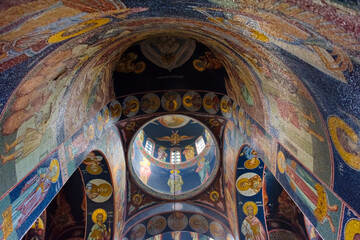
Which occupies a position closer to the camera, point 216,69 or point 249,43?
point 249,43

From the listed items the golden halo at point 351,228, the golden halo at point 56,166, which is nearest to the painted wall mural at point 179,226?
the golden halo at point 56,166

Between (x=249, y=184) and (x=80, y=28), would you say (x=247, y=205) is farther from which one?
(x=80, y=28)

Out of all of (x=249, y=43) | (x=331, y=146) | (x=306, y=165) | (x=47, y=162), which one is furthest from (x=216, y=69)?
(x=47, y=162)

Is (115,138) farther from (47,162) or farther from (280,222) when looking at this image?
(280,222)

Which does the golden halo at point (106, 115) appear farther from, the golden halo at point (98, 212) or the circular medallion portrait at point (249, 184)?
the circular medallion portrait at point (249, 184)

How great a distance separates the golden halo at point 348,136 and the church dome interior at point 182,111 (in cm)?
2

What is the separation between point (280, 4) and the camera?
266cm

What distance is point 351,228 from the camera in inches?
161

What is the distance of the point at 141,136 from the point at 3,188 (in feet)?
39.1

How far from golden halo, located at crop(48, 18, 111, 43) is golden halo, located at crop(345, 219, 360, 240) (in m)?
4.81

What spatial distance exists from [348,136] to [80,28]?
412cm

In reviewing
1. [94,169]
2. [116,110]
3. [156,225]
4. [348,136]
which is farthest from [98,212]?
[348,136]

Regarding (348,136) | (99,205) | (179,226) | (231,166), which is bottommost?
(348,136)

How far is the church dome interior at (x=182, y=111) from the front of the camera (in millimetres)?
3193
